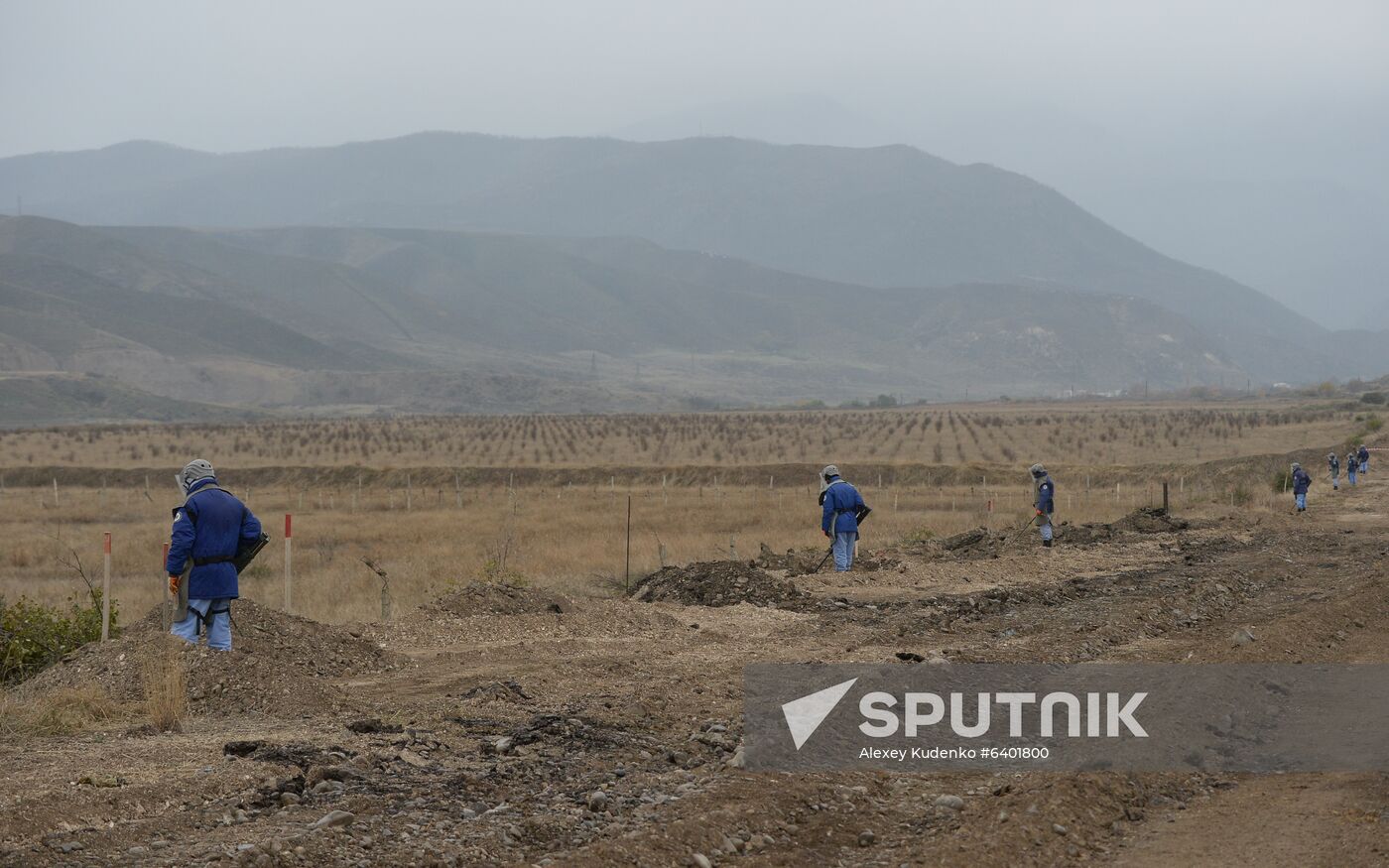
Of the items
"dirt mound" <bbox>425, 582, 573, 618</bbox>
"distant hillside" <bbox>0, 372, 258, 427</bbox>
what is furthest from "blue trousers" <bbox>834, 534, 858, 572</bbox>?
"distant hillside" <bbox>0, 372, 258, 427</bbox>

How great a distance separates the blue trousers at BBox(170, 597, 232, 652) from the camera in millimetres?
11469

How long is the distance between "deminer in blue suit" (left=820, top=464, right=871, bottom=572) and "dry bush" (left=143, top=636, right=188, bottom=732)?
8543 mm

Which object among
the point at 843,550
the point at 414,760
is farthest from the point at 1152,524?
the point at 414,760

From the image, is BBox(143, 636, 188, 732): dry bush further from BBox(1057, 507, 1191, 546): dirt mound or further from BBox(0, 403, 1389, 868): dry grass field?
BBox(1057, 507, 1191, 546): dirt mound

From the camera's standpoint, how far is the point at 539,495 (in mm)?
42656

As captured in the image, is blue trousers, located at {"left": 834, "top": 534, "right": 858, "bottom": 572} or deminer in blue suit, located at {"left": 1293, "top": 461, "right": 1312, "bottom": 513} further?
deminer in blue suit, located at {"left": 1293, "top": 461, "right": 1312, "bottom": 513}

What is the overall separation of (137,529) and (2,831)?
28.4 meters

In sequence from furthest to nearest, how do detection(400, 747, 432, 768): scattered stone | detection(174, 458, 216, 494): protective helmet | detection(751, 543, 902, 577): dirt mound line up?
Answer: detection(751, 543, 902, 577): dirt mound → detection(174, 458, 216, 494): protective helmet → detection(400, 747, 432, 768): scattered stone

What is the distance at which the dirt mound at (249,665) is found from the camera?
1105 cm

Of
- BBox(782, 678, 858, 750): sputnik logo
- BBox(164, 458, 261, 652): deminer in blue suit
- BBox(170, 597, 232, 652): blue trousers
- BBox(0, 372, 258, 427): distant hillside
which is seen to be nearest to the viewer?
BBox(782, 678, 858, 750): sputnik logo

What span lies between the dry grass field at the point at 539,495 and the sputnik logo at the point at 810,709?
7562 mm

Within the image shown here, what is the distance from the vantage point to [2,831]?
7.20 m

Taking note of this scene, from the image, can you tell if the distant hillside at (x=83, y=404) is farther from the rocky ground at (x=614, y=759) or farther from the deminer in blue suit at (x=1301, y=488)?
the rocky ground at (x=614, y=759)

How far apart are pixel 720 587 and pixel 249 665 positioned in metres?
7.72
